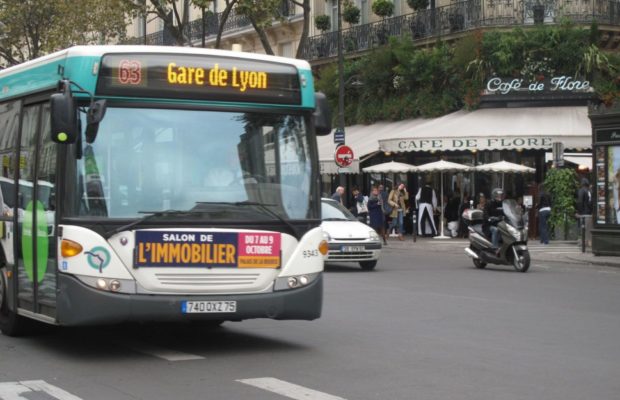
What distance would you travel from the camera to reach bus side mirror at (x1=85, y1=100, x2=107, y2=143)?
9.91 meters

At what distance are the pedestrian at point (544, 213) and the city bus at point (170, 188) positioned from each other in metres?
21.4

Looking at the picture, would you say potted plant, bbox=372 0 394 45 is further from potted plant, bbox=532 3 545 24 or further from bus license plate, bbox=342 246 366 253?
bus license plate, bbox=342 246 366 253

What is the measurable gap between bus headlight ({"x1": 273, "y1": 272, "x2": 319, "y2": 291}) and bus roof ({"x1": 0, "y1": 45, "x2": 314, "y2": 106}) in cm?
163

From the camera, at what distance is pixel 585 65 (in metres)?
36.6

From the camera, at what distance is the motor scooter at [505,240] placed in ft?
74.7

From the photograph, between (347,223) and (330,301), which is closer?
(330,301)

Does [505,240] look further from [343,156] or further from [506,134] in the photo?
[506,134]

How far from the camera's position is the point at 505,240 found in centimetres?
2298

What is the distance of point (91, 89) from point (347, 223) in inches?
525

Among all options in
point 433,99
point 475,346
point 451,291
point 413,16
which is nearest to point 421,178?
point 433,99

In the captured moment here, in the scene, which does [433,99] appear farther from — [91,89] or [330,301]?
[91,89]

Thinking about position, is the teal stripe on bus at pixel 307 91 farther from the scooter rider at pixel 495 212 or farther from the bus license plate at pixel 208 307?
the scooter rider at pixel 495 212

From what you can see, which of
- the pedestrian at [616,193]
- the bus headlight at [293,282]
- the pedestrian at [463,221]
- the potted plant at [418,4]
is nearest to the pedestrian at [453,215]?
the pedestrian at [463,221]

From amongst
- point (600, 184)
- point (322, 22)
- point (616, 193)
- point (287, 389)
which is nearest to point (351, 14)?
point (322, 22)
